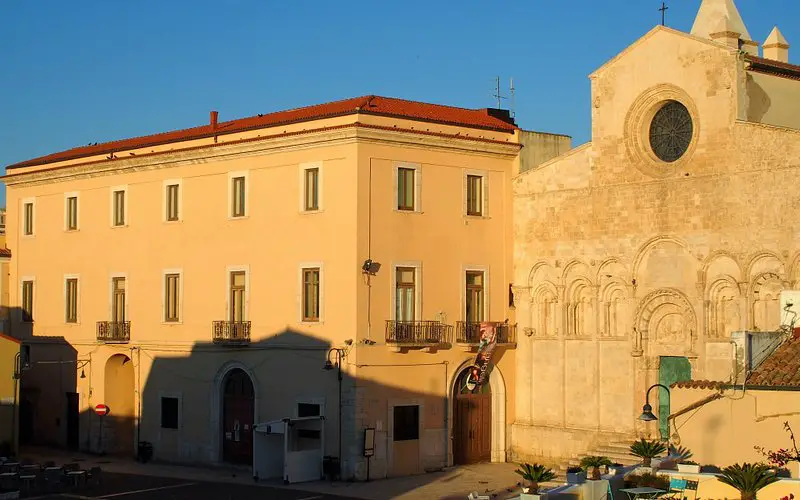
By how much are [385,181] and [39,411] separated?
61.8 ft

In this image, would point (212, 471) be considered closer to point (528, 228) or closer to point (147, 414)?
point (147, 414)

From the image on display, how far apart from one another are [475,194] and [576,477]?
14.9 m

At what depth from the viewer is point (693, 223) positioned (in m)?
36.9

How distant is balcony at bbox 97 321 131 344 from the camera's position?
46.0 metres

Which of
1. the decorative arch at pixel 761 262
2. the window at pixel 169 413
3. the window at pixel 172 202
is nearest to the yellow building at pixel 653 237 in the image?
the decorative arch at pixel 761 262

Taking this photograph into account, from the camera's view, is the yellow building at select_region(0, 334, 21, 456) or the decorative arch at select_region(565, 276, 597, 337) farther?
the yellow building at select_region(0, 334, 21, 456)

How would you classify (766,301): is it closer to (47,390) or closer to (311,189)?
(311,189)

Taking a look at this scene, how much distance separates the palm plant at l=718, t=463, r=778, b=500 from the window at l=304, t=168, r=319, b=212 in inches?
722

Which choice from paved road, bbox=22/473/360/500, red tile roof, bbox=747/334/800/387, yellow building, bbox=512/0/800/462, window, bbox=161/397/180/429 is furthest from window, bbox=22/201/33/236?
red tile roof, bbox=747/334/800/387

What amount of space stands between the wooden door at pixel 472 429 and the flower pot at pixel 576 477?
12.0 m

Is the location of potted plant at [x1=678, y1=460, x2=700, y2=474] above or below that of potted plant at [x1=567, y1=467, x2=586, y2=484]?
above

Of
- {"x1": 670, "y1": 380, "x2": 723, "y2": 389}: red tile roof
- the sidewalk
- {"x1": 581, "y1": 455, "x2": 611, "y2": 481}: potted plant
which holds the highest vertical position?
{"x1": 670, "y1": 380, "x2": 723, "y2": 389}: red tile roof

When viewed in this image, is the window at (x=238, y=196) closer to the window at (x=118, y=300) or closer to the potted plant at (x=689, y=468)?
the window at (x=118, y=300)

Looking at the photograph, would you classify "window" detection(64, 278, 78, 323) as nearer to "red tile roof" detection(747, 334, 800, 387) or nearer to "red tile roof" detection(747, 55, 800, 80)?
"red tile roof" detection(747, 55, 800, 80)
